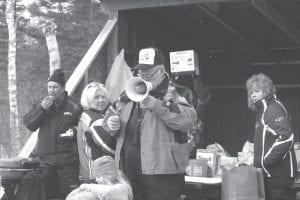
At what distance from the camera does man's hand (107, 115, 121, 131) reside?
16.2 feet

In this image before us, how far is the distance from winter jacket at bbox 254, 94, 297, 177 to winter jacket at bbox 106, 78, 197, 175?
0.82m

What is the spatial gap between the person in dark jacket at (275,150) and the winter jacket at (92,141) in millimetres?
1356

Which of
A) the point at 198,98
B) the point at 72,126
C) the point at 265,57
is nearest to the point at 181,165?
the point at 72,126

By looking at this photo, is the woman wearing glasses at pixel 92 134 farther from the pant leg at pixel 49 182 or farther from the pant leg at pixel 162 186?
the pant leg at pixel 162 186

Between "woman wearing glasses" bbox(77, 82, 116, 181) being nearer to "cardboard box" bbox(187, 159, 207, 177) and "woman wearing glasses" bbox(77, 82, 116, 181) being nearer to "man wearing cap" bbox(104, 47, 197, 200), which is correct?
"man wearing cap" bbox(104, 47, 197, 200)

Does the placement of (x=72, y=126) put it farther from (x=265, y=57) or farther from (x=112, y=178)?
(x=265, y=57)

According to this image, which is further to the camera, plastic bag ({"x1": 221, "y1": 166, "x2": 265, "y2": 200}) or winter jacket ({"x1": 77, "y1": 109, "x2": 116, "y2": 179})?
winter jacket ({"x1": 77, "y1": 109, "x2": 116, "y2": 179})

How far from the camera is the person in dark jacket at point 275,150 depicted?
5.24 meters

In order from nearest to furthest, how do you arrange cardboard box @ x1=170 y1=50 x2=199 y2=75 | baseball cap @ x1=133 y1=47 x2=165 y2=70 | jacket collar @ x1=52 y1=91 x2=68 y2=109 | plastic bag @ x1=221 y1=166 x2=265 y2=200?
baseball cap @ x1=133 y1=47 x2=165 y2=70
plastic bag @ x1=221 y1=166 x2=265 y2=200
jacket collar @ x1=52 y1=91 x2=68 y2=109
cardboard box @ x1=170 y1=50 x2=199 y2=75

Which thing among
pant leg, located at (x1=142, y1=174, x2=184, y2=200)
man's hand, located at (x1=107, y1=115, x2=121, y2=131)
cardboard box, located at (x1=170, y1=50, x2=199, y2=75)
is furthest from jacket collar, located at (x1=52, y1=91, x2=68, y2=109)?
cardboard box, located at (x1=170, y1=50, x2=199, y2=75)

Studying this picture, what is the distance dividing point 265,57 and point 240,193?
14.4 feet

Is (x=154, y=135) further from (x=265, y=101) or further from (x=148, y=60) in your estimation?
(x=265, y=101)

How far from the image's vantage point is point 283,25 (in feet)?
25.5

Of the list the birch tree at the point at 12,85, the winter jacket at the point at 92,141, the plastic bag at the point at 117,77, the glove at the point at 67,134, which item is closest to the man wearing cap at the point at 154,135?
the winter jacket at the point at 92,141
